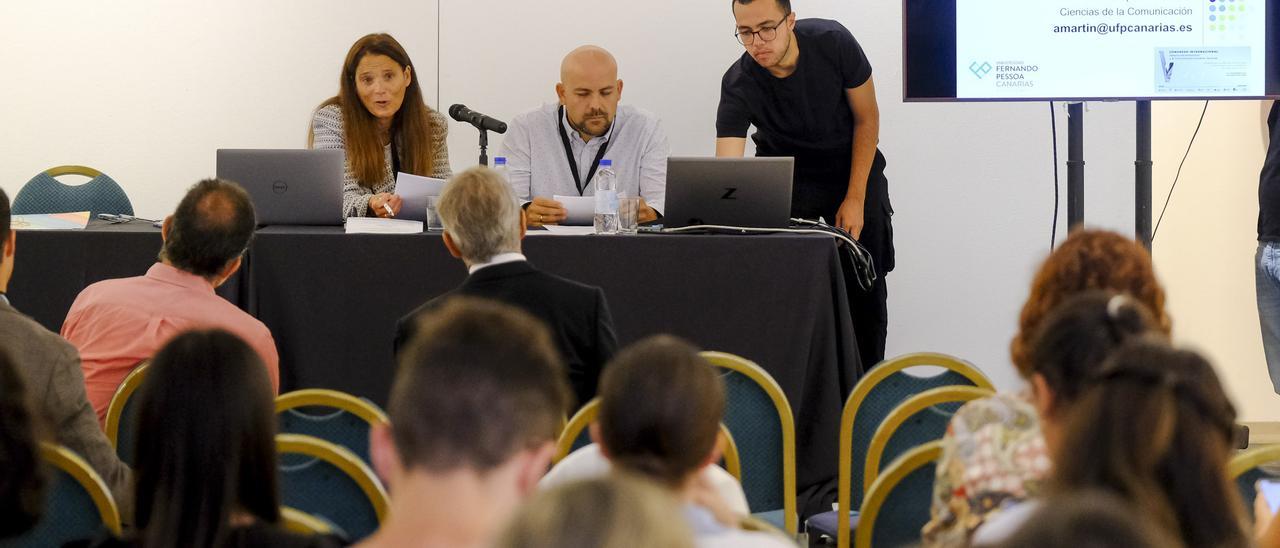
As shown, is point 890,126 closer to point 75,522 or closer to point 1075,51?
point 1075,51

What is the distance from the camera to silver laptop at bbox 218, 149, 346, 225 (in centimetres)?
394

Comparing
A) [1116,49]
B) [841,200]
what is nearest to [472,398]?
[1116,49]

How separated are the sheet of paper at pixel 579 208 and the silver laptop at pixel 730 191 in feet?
0.90

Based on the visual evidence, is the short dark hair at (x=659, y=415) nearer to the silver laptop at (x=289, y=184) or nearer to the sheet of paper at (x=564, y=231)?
the sheet of paper at (x=564, y=231)

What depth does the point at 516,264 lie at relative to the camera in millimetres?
2781

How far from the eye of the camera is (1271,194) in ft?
14.8

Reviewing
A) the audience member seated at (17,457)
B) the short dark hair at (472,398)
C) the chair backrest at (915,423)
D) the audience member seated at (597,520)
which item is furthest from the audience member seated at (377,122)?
the audience member seated at (597,520)

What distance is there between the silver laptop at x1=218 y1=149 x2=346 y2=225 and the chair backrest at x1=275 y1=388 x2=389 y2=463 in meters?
1.67

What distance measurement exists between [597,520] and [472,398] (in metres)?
0.47

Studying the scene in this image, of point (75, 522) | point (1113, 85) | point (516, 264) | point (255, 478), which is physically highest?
point (1113, 85)

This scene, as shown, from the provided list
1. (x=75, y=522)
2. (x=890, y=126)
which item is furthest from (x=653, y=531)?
(x=890, y=126)

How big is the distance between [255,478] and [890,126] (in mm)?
4782

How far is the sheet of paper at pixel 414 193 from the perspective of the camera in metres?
4.03

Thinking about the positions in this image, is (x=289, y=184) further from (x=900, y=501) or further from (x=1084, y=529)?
(x=1084, y=529)
